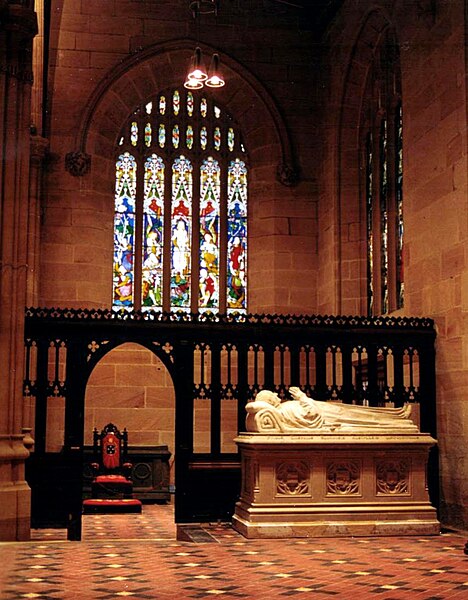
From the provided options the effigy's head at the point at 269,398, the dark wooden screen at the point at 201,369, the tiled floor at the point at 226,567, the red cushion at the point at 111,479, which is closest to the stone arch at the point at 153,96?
the red cushion at the point at 111,479

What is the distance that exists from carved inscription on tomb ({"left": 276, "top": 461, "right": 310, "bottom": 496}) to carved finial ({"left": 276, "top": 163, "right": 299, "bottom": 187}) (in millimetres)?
8285

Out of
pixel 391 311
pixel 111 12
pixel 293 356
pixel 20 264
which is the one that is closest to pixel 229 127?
pixel 111 12

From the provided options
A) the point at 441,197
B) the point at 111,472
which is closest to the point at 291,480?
the point at 441,197

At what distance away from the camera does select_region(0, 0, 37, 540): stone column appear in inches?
430

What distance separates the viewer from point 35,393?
1218 cm

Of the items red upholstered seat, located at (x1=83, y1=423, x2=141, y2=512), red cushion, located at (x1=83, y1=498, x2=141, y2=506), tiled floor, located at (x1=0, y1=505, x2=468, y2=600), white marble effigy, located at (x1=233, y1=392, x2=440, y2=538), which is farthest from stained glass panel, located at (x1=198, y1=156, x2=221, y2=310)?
tiled floor, located at (x1=0, y1=505, x2=468, y2=600)

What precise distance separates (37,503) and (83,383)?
161cm

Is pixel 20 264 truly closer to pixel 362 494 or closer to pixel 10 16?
pixel 10 16

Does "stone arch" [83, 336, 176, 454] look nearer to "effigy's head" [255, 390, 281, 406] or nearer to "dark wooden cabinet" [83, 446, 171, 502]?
"dark wooden cabinet" [83, 446, 171, 502]

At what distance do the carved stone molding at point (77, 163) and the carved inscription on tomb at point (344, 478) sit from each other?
28.7ft

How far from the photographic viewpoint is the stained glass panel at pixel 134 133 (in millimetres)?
18906

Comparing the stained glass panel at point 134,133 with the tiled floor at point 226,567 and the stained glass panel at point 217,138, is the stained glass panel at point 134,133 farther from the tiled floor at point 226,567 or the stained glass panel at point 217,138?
the tiled floor at point 226,567

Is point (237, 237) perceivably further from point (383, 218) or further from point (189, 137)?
point (383, 218)

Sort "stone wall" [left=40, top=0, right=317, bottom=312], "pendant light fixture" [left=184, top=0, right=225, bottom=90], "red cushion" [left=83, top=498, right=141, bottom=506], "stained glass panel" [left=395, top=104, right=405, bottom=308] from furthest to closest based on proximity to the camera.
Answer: "stone wall" [left=40, top=0, right=317, bottom=312] → "stained glass panel" [left=395, top=104, right=405, bottom=308] → "red cushion" [left=83, top=498, right=141, bottom=506] → "pendant light fixture" [left=184, top=0, right=225, bottom=90]
